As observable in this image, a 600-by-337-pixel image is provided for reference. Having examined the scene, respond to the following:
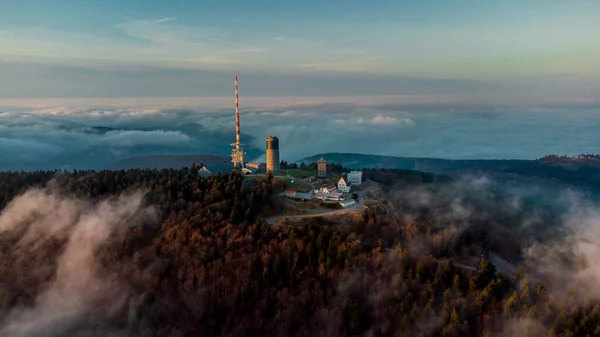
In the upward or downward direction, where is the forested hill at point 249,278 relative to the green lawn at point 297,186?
downward

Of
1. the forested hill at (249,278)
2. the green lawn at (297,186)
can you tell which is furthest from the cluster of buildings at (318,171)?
the forested hill at (249,278)

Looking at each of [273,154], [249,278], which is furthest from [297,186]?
[249,278]

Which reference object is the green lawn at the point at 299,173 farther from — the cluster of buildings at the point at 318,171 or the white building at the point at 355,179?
the white building at the point at 355,179

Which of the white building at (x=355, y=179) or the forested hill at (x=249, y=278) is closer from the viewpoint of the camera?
the forested hill at (x=249, y=278)

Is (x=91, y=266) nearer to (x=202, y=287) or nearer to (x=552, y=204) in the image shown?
(x=202, y=287)

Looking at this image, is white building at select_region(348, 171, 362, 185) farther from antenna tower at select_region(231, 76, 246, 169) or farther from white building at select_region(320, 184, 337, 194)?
antenna tower at select_region(231, 76, 246, 169)

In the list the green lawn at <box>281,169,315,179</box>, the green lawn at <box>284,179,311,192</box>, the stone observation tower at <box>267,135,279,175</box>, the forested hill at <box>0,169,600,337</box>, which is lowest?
the forested hill at <box>0,169,600,337</box>

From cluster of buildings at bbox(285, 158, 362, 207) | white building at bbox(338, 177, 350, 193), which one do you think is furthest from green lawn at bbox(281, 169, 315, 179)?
white building at bbox(338, 177, 350, 193)

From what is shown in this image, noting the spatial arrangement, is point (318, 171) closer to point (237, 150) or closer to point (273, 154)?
point (273, 154)
